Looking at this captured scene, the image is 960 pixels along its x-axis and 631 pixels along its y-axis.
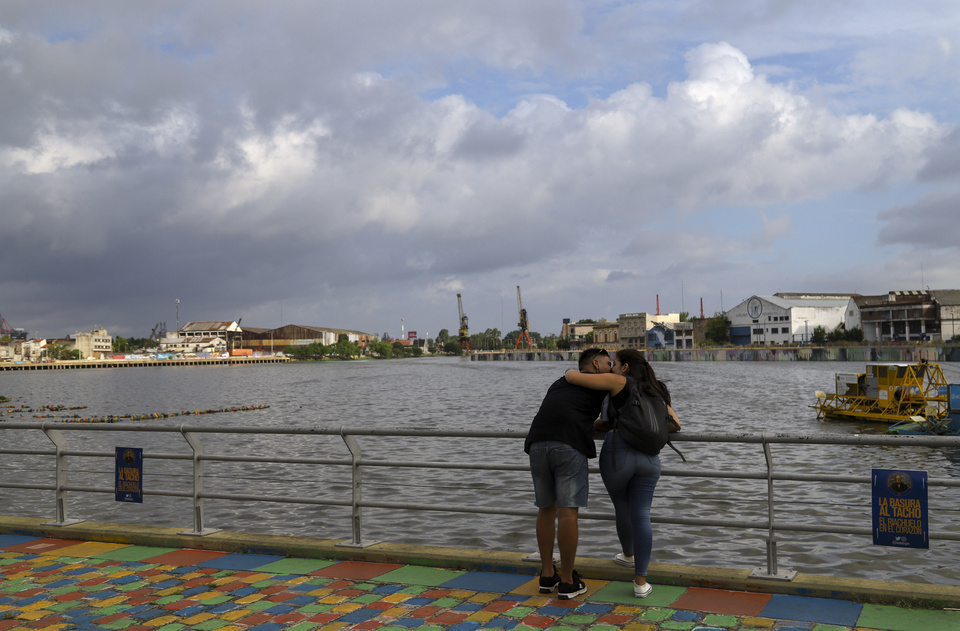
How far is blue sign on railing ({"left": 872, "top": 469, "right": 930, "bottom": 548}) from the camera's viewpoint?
18.6 ft

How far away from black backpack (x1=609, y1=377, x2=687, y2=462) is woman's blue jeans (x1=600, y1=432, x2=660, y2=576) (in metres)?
0.09

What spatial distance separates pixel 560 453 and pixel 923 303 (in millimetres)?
142986

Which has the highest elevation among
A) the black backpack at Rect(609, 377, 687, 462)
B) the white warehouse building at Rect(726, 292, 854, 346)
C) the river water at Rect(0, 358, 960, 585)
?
the white warehouse building at Rect(726, 292, 854, 346)

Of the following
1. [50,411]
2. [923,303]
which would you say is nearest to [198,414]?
[50,411]

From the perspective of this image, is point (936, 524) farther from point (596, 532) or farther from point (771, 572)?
point (771, 572)

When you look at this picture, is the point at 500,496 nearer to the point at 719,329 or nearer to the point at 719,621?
the point at 719,621

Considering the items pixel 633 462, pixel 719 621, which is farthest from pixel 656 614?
pixel 633 462

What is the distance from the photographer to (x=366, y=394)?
239ft

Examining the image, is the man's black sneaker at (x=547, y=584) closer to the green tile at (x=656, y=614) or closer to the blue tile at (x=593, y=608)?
the blue tile at (x=593, y=608)

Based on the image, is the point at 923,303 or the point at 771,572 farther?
the point at 923,303

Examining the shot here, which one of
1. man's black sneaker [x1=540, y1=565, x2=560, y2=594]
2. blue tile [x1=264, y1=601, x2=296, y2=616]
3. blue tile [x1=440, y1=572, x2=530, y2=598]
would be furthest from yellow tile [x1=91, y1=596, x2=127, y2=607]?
man's black sneaker [x1=540, y1=565, x2=560, y2=594]

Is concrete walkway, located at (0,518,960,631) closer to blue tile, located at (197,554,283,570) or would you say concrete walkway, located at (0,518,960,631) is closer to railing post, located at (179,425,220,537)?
blue tile, located at (197,554,283,570)

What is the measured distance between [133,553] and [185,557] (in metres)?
0.64

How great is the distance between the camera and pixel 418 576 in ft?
22.3
